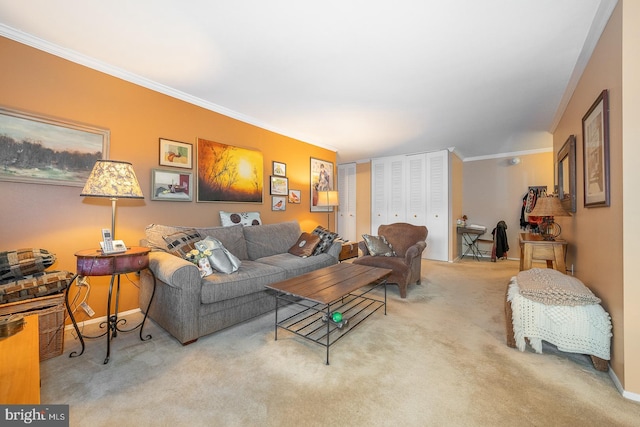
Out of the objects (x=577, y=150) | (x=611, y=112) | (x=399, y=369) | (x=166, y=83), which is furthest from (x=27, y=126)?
(x=577, y=150)

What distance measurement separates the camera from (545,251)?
2.88 m

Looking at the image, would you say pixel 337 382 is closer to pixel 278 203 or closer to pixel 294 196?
pixel 278 203

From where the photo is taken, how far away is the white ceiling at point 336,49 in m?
1.74

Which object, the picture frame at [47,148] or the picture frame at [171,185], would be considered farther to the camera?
the picture frame at [171,185]

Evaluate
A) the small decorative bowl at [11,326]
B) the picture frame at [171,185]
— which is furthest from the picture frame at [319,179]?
the small decorative bowl at [11,326]

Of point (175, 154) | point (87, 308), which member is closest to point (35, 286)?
point (87, 308)

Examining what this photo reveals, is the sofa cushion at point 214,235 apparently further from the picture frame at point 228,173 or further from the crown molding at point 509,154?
the crown molding at point 509,154

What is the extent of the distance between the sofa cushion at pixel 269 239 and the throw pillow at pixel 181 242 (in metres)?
0.79

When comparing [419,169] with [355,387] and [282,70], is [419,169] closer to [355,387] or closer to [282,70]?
[282,70]

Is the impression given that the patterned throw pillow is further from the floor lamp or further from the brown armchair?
the floor lamp

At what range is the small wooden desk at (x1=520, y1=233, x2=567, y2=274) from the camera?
2.80 meters

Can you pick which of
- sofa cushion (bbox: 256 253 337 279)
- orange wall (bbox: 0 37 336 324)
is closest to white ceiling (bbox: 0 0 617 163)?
orange wall (bbox: 0 37 336 324)

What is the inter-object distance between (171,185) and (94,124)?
84 cm

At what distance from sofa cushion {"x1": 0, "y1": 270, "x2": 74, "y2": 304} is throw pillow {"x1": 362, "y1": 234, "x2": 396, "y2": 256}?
3042 millimetres
